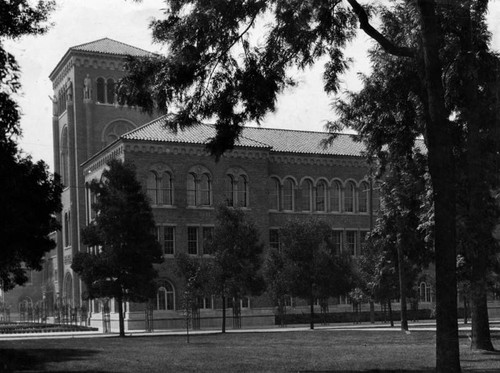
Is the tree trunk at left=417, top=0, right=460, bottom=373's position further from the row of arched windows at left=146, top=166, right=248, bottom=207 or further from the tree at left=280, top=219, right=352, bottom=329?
the row of arched windows at left=146, top=166, right=248, bottom=207

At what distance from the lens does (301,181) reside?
5919cm

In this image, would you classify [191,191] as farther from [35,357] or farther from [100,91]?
[35,357]

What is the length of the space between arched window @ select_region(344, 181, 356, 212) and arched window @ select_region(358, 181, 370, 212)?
0.66 m

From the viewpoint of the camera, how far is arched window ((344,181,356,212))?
202 feet

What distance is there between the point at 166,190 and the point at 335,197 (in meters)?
14.9

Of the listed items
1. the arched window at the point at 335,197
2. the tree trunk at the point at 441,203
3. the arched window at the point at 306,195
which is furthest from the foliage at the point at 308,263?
the tree trunk at the point at 441,203

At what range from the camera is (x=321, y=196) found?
6031 cm

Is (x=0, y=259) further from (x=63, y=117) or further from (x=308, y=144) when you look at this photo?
(x=63, y=117)

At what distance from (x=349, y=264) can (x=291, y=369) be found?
3257cm

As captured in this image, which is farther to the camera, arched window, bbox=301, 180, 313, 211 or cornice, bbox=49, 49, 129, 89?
cornice, bbox=49, 49, 129, 89

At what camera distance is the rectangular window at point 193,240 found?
175ft

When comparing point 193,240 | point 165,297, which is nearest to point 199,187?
point 193,240

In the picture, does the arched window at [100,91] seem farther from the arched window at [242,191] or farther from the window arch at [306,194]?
the window arch at [306,194]

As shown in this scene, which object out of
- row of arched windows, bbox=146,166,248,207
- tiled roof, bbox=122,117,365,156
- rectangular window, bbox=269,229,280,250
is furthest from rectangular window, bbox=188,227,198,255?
rectangular window, bbox=269,229,280,250
